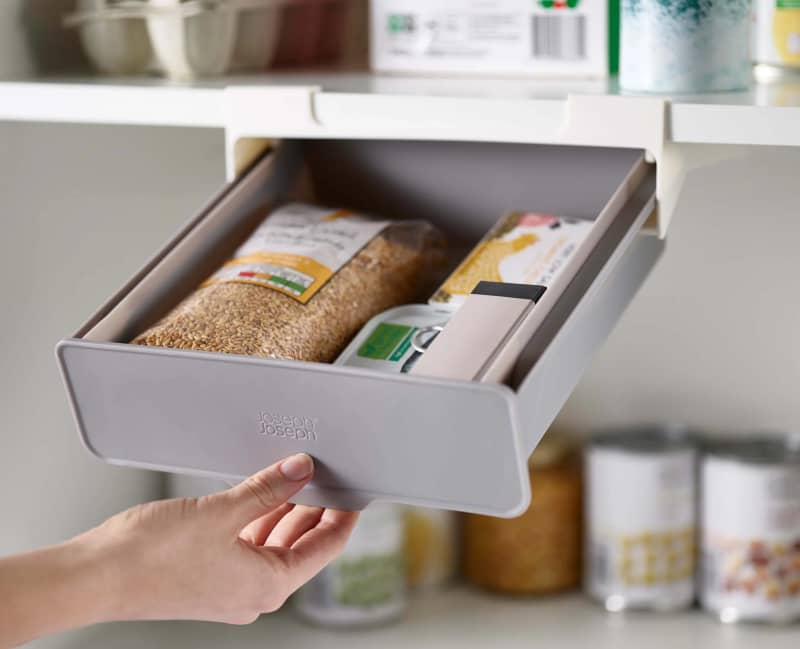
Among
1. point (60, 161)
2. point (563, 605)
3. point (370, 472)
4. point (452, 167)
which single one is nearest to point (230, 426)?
point (370, 472)

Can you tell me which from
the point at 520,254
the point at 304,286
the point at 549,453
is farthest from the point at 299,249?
the point at 549,453

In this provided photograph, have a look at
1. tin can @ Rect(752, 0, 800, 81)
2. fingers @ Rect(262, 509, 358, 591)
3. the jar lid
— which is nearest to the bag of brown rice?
fingers @ Rect(262, 509, 358, 591)

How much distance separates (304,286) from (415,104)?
0.14 m

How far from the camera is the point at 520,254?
848 mm

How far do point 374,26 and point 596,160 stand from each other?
0.22m

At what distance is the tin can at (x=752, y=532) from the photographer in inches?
46.2

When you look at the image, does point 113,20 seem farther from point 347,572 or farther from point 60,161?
point 347,572

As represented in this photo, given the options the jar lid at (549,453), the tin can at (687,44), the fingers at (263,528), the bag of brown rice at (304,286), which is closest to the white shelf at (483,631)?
the jar lid at (549,453)

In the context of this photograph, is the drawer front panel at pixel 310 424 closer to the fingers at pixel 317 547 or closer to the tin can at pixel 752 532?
the fingers at pixel 317 547

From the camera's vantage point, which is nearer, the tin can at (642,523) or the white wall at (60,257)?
the white wall at (60,257)

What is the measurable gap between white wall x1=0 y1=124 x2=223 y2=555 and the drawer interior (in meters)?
0.25

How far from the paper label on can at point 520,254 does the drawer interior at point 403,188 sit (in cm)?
4

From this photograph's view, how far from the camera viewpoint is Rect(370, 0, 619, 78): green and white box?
0.95 metres

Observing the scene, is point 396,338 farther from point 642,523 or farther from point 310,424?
point 642,523
